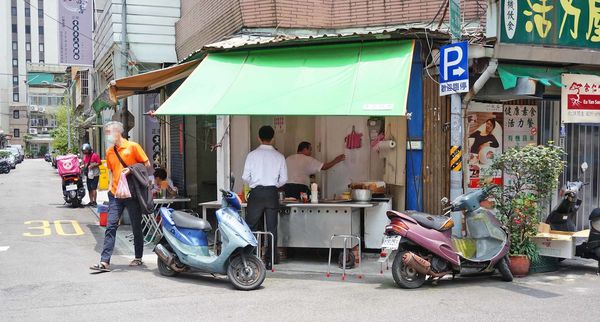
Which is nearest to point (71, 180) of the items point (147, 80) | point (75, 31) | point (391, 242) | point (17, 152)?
point (75, 31)

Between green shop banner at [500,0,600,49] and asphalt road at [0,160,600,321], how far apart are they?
11.3 feet

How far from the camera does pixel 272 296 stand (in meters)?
6.57

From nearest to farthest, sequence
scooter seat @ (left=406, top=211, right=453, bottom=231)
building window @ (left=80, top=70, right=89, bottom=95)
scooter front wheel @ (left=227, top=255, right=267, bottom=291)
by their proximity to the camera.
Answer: scooter front wheel @ (left=227, top=255, right=267, bottom=291) → scooter seat @ (left=406, top=211, right=453, bottom=231) → building window @ (left=80, top=70, right=89, bottom=95)

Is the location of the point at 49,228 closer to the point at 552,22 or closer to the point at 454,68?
the point at 454,68

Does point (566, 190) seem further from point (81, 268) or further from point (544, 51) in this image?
point (81, 268)

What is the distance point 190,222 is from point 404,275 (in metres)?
2.84

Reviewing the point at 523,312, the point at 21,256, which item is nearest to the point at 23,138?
the point at 21,256

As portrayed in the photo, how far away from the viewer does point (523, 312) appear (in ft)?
19.3

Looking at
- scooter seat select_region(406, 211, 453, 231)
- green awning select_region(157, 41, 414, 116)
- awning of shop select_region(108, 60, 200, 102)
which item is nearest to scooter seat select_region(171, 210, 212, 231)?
green awning select_region(157, 41, 414, 116)

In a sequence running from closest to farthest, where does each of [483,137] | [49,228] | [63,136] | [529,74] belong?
[529,74] < [483,137] < [49,228] < [63,136]

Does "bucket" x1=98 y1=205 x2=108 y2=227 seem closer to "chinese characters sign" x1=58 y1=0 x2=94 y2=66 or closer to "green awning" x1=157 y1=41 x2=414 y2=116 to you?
"green awning" x1=157 y1=41 x2=414 y2=116

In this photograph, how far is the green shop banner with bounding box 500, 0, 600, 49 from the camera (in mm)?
8125

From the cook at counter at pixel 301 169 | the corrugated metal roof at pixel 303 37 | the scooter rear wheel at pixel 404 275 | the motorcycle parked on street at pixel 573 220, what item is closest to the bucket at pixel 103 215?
the corrugated metal roof at pixel 303 37

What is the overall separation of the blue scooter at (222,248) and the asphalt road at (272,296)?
19 centimetres
